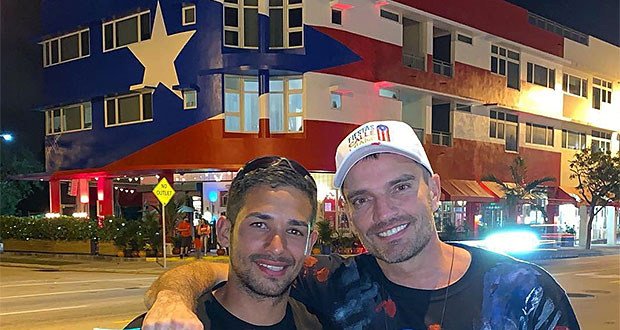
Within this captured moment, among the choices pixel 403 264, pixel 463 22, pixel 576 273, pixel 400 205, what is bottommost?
pixel 576 273

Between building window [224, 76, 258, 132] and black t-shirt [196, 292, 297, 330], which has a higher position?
building window [224, 76, 258, 132]

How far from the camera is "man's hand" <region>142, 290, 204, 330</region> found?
2014 millimetres

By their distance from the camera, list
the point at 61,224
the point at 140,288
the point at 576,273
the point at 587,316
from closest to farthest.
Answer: the point at 587,316 < the point at 140,288 < the point at 576,273 < the point at 61,224

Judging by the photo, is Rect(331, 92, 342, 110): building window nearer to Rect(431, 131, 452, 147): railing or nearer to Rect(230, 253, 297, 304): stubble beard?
Rect(431, 131, 452, 147): railing

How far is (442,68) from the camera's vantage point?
2817 cm

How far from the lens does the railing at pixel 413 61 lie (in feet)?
87.7

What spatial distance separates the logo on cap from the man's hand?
1.09 m

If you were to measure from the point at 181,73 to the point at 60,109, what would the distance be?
9401 millimetres

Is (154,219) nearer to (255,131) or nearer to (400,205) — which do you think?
(255,131)

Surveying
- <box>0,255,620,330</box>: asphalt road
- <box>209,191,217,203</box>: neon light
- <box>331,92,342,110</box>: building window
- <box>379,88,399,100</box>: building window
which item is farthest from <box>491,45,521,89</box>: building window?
<box>209,191,217,203</box>: neon light

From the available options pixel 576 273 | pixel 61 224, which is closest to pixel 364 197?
pixel 576 273

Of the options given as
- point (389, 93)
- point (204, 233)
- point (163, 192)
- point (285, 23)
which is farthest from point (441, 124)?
point (163, 192)

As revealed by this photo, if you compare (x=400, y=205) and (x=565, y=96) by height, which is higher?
(x=565, y=96)

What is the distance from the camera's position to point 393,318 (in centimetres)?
235
